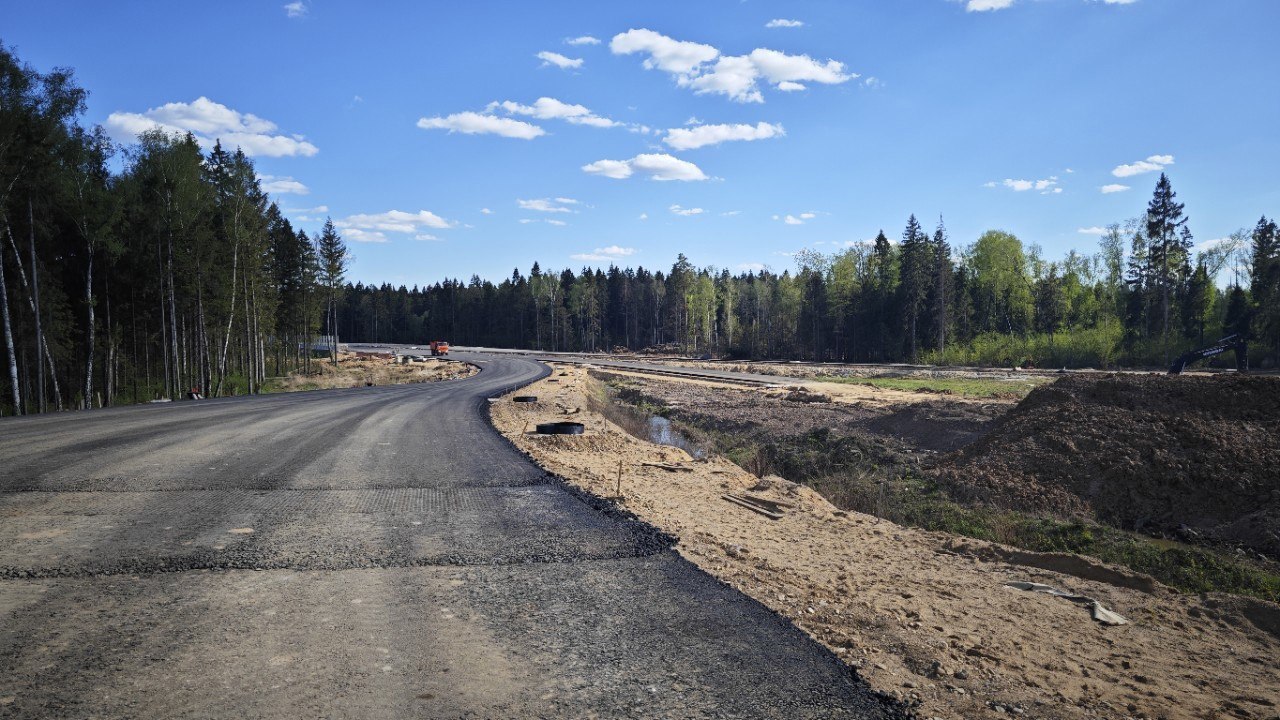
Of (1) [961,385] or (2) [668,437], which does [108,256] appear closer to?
(2) [668,437]

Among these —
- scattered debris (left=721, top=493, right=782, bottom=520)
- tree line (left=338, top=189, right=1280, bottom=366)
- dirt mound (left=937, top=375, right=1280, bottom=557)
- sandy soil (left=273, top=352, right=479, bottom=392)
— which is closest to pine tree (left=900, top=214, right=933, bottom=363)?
tree line (left=338, top=189, right=1280, bottom=366)

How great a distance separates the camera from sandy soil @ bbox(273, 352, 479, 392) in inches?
1815

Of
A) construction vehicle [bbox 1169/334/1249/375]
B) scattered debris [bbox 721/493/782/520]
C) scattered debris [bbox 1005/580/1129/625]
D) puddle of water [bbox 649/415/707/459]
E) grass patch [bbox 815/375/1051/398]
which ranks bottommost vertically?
puddle of water [bbox 649/415/707/459]

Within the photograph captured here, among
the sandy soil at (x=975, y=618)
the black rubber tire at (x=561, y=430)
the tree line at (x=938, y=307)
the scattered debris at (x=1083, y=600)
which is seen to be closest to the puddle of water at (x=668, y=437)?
the black rubber tire at (x=561, y=430)

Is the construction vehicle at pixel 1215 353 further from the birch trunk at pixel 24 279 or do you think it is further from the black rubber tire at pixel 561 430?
the birch trunk at pixel 24 279

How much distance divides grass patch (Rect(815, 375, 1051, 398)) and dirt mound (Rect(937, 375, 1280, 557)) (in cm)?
1669

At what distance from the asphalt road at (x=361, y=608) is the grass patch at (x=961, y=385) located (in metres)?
31.3

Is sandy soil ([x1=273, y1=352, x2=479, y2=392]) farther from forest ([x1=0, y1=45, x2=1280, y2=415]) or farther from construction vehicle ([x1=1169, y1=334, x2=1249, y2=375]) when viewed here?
construction vehicle ([x1=1169, y1=334, x2=1249, y2=375])

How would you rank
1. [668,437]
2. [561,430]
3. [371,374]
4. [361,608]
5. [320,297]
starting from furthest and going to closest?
[320,297]
[371,374]
[668,437]
[561,430]
[361,608]

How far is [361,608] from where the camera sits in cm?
502

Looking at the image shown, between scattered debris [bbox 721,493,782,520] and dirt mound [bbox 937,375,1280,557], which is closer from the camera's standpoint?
scattered debris [bbox 721,493,782,520]

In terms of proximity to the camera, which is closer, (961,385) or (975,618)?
(975,618)

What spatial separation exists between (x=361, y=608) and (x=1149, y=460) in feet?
49.1

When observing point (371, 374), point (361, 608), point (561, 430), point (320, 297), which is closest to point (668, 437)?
point (561, 430)
